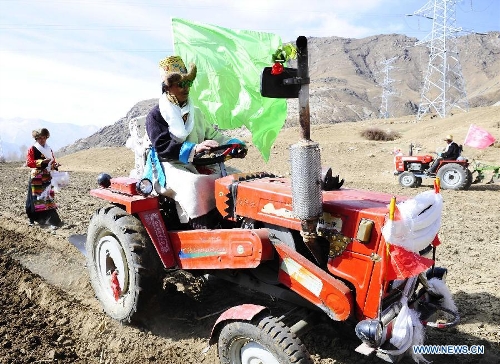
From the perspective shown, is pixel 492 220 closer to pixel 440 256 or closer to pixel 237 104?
pixel 440 256

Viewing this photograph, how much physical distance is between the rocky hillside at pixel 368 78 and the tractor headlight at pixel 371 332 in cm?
4103

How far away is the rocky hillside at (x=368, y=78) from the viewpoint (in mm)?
64562

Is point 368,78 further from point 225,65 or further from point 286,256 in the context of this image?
point 286,256

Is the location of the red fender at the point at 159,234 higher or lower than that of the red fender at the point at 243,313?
higher

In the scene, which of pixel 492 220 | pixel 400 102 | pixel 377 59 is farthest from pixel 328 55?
pixel 492 220

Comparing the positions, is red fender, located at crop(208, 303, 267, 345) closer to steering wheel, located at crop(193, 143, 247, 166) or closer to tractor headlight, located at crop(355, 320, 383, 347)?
tractor headlight, located at crop(355, 320, 383, 347)

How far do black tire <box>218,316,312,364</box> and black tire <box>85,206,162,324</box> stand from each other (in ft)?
3.36

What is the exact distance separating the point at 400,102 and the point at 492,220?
8597 centimetres

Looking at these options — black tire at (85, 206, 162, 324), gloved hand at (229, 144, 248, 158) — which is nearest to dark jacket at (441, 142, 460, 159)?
gloved hand at (229, 144, 248, 158)

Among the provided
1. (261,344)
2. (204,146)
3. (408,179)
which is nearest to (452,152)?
(408,179)

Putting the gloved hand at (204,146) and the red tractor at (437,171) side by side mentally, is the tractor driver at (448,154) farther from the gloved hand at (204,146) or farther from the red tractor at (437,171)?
the gloved hand at (204,146)

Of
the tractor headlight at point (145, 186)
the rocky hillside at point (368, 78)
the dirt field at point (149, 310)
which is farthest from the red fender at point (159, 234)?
the rocky hillside at point (368, 78)

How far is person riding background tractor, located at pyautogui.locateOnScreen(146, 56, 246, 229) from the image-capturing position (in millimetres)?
3553

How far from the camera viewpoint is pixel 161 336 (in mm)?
3719
